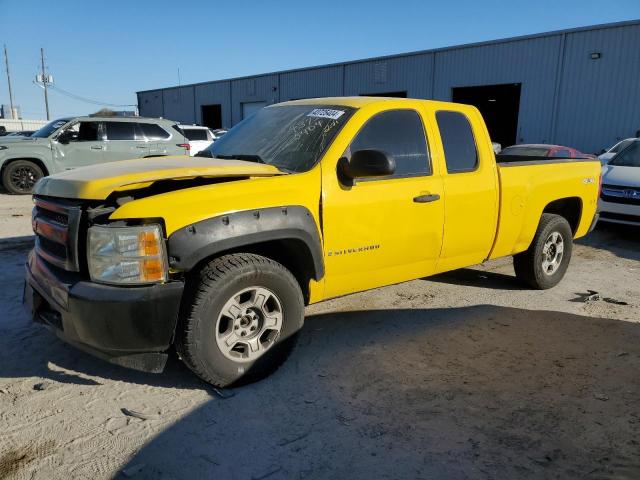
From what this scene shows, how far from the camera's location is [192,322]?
2.94 metres

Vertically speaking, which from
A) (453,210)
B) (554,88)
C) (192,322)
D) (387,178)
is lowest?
(192,322)

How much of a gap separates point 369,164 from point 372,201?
1.14 feet

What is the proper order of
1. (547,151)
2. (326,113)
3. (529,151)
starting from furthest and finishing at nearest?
1. (529,151)
2. (547,151)
3. (326,113)

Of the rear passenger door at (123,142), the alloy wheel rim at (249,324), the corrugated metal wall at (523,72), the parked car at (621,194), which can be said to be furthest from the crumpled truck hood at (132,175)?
the corrugated metal wall at (523,72)

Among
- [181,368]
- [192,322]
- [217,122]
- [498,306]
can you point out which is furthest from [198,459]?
[217,122]

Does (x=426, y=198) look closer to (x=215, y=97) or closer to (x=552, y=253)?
(x=552, y=253)

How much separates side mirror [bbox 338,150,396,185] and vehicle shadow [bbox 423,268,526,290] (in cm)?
276

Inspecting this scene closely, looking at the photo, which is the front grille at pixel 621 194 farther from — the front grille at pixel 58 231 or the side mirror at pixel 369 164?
the front grille at pixel 58 231

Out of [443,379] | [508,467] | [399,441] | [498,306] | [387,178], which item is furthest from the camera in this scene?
[498,306]

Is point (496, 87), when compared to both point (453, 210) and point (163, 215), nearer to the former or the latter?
point (453, 210)

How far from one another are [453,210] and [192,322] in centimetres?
229

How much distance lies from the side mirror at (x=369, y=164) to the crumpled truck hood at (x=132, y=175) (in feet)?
1.60

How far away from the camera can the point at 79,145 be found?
11.6m

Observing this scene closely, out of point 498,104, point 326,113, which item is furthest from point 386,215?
point 498,104
